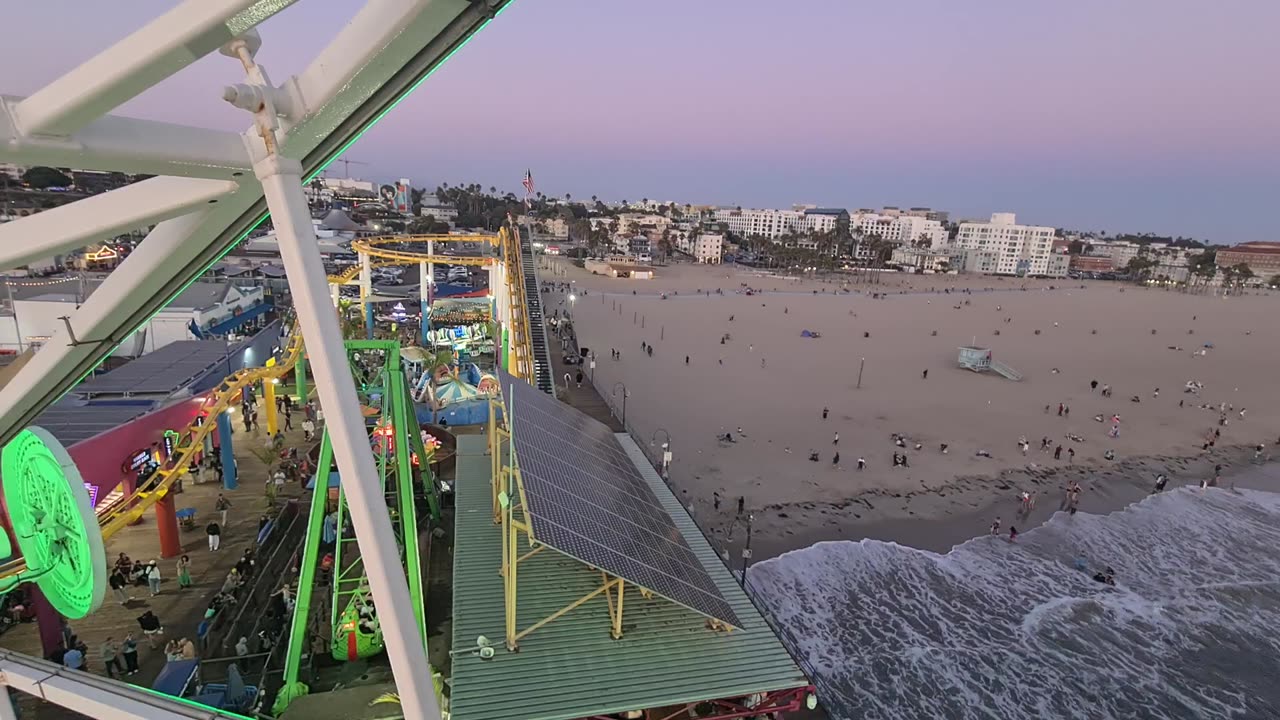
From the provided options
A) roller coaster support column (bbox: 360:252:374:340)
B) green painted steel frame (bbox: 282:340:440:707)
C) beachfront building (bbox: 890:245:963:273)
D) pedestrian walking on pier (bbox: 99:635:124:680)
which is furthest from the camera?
beachfront building (bbox: 890:245:963:273)

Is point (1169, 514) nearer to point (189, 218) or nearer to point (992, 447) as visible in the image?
point (992, 447)

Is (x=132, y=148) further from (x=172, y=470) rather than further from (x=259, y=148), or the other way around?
(x=172, y=470)

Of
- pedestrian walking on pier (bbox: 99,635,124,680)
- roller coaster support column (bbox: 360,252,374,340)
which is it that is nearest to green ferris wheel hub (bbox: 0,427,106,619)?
pedestrian walking on pier (bbox: 99,635,124,680)

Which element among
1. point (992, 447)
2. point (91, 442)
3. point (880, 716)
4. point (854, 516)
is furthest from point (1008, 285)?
point (91, 442)

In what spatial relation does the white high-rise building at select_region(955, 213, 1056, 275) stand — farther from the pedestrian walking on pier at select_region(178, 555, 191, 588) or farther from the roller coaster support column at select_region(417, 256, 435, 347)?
the pedestrian walking on pier at select_region(178, 555, 191, 588)

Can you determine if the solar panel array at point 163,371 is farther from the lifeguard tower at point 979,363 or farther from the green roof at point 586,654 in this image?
the lifeguard tower at point 979,363

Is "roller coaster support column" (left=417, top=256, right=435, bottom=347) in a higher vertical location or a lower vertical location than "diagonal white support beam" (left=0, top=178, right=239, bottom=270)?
lower

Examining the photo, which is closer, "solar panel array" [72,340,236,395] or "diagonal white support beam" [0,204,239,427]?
"diagonal white support beam" [0,204,239,427]
